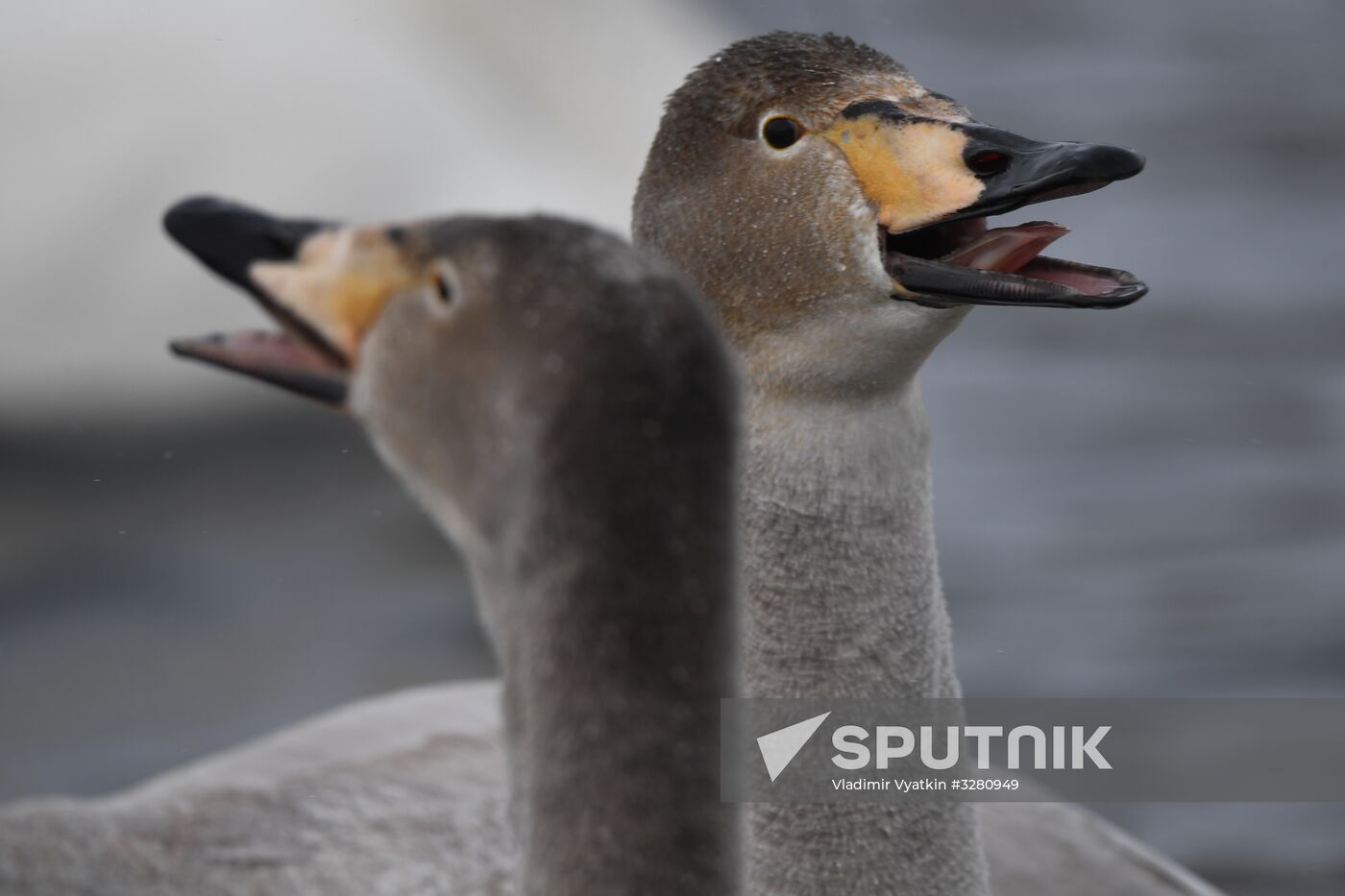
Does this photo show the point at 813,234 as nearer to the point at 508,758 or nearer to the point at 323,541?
the point at 508,758

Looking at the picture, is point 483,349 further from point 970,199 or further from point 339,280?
point 970,199

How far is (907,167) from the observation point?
2467 millimetres

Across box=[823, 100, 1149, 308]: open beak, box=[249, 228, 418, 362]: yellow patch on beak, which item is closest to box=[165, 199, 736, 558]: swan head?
box=[249, 228, 418, 362]: yellow patch on beak

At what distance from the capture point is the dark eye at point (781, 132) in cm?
257

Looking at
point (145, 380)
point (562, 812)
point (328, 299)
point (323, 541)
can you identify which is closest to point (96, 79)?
point (145, 380)

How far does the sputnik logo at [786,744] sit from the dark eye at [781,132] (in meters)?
0.75

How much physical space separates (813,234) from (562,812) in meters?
1.03

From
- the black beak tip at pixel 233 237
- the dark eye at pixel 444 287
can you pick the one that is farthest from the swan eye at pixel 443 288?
the black beak tip at pixel 233 237

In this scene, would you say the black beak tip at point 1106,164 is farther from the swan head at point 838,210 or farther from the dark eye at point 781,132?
the dark eye at point 781,132

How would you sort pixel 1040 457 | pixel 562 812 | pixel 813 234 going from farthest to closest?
A: pixel 1040 457, pixel 813 234, pixel 562 812

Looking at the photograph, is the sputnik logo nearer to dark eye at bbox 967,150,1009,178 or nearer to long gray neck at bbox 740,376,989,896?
long gray neck at bbox 740,376,989,896

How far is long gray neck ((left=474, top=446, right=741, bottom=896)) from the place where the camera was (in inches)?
66.8

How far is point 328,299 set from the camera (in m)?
1.93

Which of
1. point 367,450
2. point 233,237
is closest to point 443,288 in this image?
point 233,237
